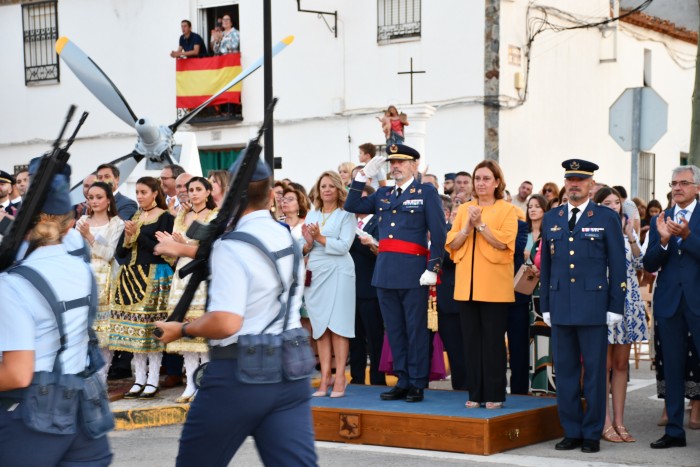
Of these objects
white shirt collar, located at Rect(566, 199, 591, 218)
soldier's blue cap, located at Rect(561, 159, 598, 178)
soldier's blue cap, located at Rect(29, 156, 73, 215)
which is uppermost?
soldier's blue cap, located at Rect(561, 159, 598, 178)

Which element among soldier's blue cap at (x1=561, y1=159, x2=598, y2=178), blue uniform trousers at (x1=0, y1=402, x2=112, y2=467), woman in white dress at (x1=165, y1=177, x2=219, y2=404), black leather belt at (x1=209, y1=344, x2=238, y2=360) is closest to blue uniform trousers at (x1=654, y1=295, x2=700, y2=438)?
soldier's blue cap at (x1=561, y1=159, x2=598, y2=178)

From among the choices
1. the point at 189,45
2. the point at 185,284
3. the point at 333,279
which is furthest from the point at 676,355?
the point at 189,45

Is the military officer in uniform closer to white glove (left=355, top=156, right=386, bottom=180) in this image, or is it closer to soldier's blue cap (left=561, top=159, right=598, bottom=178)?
soldier's blue cap (left=561, top=159, right=598, bottom=178)

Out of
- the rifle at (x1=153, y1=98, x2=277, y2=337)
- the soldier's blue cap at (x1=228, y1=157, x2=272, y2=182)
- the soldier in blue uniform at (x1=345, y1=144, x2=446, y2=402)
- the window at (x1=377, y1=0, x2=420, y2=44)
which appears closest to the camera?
the rifle at (x1=153, y1=98, x2=277, y2=337)

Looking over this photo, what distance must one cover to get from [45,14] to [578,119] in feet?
40.2

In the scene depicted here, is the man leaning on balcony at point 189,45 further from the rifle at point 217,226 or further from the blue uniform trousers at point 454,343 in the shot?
the rifle at point 217,226

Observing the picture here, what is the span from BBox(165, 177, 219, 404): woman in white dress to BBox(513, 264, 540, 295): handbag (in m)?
2.74

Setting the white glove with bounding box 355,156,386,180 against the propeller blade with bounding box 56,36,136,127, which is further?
the propeller blade with bounding box 56,36,136,127

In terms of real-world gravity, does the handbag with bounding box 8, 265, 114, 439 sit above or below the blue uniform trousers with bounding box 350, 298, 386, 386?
above

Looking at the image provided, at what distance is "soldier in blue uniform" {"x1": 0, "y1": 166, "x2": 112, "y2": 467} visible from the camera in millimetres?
4281

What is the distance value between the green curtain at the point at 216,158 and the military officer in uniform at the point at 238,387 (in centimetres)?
1855

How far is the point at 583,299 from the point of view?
27.0 feet

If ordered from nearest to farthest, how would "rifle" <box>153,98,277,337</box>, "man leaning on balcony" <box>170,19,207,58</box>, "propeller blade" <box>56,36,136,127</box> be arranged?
1. "rifle" <box>153,98,277,337</box>
2. "propeller blade" <box>56,36,136,127</box>
3. "man leaning on balcony" <box>170,19,207,58</box>

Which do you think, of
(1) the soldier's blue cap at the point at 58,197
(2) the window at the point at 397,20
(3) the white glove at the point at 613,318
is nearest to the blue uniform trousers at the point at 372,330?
(3) the white glove at the point at 613,318
